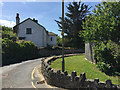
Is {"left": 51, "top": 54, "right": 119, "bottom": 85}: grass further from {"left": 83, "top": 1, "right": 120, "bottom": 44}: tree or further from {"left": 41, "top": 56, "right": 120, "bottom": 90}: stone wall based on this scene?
{"left": 83, "top": 1, "right": 120, "bottom": 44}: tree

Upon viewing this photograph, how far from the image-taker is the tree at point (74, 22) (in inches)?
1475

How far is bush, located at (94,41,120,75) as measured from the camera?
926 centimetres

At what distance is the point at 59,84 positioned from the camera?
8.30 m

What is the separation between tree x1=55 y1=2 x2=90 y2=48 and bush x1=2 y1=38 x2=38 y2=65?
48.2 ft

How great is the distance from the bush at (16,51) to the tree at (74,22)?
14.7 metres

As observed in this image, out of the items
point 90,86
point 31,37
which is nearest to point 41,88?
point 90,86

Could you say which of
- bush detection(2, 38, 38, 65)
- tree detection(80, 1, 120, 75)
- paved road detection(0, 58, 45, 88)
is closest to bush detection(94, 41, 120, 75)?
tree detection(80, 1, 120, 75)

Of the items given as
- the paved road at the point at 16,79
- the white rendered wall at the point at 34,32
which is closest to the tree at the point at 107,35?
the paved road at the point at 16,79

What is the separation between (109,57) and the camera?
9.91 m

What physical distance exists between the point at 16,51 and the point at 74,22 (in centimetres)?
2188

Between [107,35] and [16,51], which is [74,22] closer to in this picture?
[16,51]

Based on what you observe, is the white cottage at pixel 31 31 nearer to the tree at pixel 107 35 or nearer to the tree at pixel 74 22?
the tree at pixel 74 22

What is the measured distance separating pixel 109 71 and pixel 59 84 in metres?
3.96

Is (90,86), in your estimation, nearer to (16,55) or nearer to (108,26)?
(108,26)
